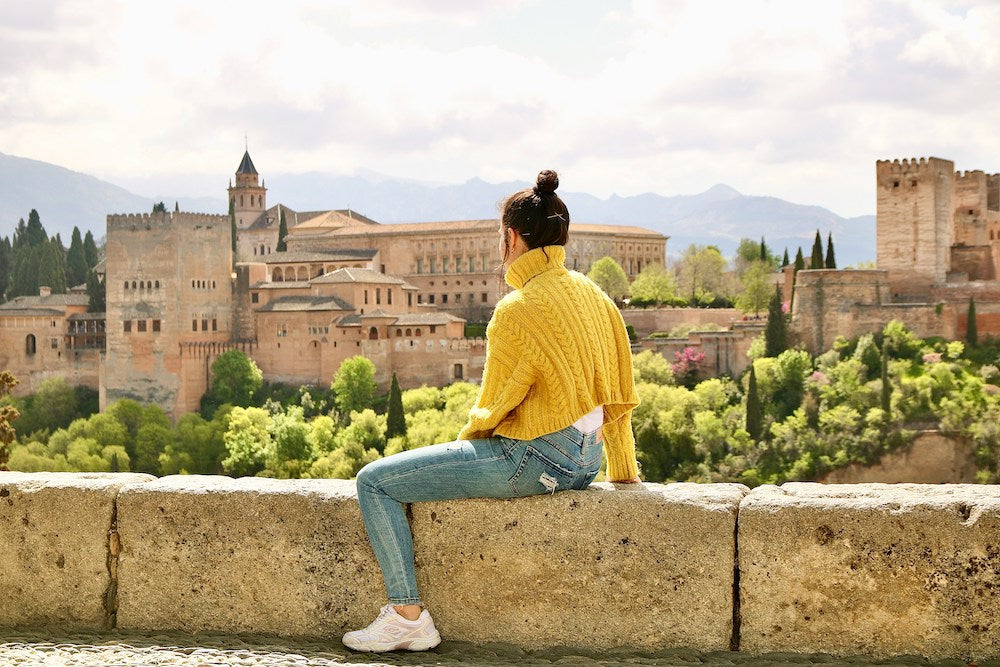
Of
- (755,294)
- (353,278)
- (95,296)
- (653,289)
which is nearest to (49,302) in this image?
(95,296)

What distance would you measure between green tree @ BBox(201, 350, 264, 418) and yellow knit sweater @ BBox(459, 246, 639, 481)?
40834 mm

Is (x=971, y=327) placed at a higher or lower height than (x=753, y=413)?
higher

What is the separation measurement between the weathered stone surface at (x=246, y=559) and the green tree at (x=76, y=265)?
59.9 meters

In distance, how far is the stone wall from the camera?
4047 mm

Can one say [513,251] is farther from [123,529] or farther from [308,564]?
[123,529]

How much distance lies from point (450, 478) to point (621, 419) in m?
0.71

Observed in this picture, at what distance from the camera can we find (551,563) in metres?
4.34

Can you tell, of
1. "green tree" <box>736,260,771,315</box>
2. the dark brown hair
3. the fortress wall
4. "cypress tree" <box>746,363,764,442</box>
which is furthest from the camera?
"green tree" <box>736,260,771,315</box>

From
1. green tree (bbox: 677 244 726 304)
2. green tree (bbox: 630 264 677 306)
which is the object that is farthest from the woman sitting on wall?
green tree (bbox: 677 244 726 304)

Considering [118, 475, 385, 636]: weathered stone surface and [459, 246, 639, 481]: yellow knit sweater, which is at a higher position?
[459, 246, 639, 481]: yellow knit sweater

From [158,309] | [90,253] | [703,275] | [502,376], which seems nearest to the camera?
[502,376]

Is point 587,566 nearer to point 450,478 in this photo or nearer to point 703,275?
point 450,478

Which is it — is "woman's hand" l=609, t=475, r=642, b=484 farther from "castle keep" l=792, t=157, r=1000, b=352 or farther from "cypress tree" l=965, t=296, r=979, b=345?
"cypress tree" l=965, t=296, r=979, b=345

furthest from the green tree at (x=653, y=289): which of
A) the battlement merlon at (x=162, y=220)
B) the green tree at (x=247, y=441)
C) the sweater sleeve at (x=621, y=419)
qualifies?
the sweater sleeve at (x=621, y=419)
